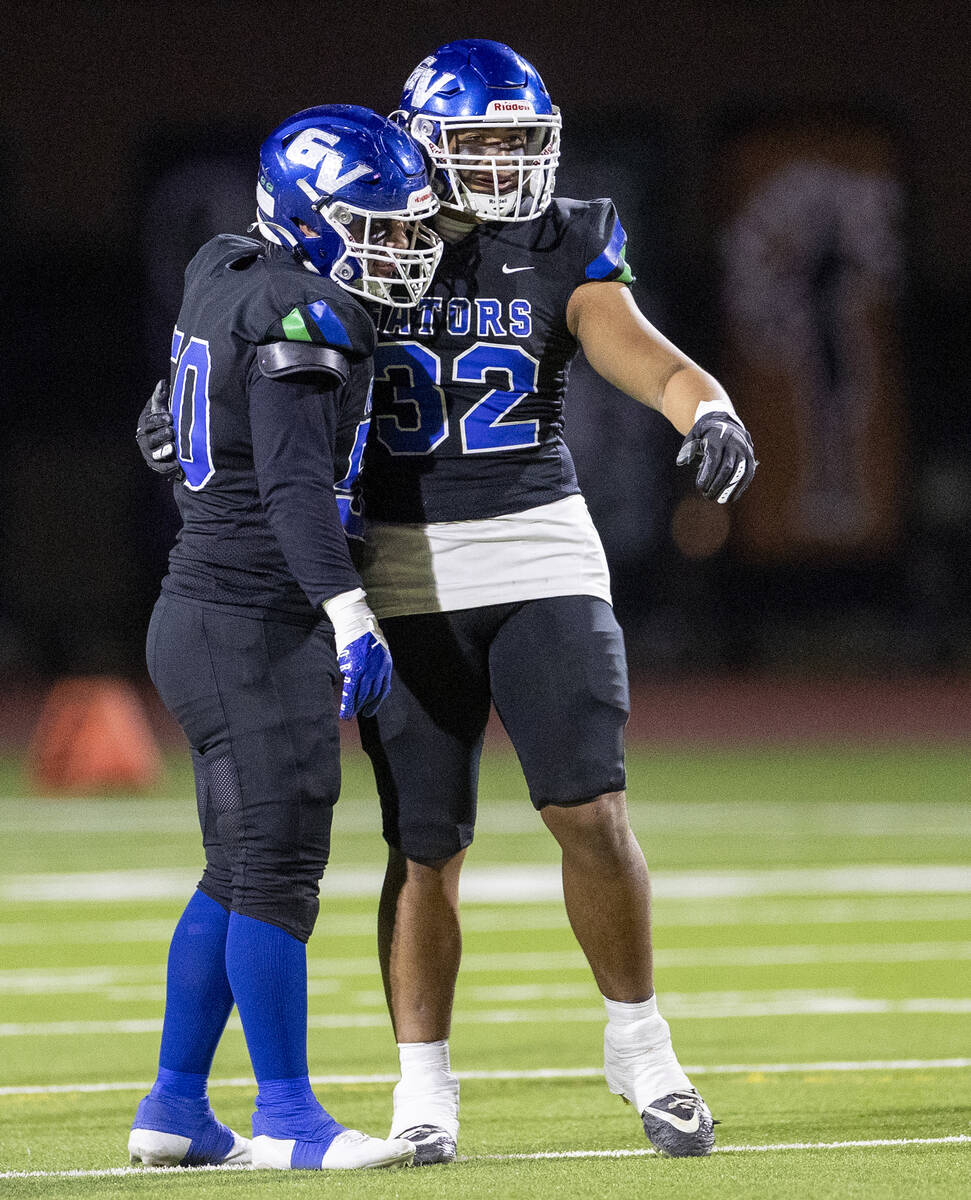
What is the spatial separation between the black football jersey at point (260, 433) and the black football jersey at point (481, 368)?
0.23m

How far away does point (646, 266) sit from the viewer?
1587 centimetres

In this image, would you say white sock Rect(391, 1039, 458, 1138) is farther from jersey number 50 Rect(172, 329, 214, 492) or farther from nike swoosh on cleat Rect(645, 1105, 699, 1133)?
jersey number 50 Rect(172, 329, 214, 492)

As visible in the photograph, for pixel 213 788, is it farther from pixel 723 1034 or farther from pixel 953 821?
pixel 953 821

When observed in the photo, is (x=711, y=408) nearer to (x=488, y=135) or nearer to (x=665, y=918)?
(x=488, y=135)

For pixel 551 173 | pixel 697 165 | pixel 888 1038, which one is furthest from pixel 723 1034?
pixel 697 165

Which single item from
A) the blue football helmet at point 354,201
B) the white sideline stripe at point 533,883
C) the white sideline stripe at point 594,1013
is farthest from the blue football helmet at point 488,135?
the white sideline stripe at point 533,883

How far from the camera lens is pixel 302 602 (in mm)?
3438

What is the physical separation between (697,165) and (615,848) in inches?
523

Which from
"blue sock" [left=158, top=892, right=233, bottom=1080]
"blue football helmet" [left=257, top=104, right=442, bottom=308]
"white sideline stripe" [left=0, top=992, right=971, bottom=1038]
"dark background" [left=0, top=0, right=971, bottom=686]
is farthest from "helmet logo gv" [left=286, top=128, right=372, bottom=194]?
"dark background" [left=0, top=0, right=971, bottom=686]

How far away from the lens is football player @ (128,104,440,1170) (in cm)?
327

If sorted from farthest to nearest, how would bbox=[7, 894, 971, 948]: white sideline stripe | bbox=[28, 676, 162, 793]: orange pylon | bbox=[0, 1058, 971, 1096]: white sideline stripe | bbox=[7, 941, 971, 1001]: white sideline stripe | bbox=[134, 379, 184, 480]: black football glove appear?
bbox=[28, 676, 162, 793]: orange pylon
bbox=[7, 894, 971, 948]: white sideline stripe
bbox=[7, 941, 971, 1001]: white sideline stripe
bbox=[0, 1058, 971, 1096]: white sideline stripe
bbox=[134, 379, 184, 480]: black football glove

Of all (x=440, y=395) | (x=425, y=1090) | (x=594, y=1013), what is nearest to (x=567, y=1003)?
(x=594, y=1013)

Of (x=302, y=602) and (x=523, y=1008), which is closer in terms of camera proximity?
→ (x=302, y=602)

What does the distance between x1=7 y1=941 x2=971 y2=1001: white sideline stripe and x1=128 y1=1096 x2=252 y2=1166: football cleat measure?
79.4 inches
